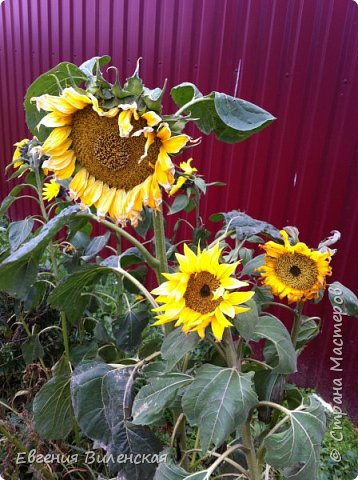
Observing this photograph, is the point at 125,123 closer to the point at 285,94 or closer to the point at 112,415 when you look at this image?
the point at 112,415

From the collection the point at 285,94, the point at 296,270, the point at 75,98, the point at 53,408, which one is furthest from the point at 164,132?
the point at 285,94

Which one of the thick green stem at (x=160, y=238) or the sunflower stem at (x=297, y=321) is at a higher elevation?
the thick green stem at (x=160, y=238)

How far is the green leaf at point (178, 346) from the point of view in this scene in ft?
2.01

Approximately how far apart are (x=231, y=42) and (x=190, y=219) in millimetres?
882

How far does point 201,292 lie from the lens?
2.12 ft

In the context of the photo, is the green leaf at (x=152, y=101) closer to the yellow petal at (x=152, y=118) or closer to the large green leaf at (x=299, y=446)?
the yellow petal at (x=152, y=118)

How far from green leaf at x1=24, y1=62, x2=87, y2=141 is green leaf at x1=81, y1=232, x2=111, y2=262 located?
1.24 feet

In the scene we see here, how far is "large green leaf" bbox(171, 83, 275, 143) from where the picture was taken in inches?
24.2

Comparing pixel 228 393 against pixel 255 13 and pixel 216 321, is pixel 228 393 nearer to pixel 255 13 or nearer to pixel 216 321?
pixel 216 321

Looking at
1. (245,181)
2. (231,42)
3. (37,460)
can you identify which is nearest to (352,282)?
(245,181)

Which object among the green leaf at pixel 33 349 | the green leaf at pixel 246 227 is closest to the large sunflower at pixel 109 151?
the green leaf at pixel 246 227

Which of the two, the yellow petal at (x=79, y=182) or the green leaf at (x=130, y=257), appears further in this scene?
the green leaf at (x=130, y=257)

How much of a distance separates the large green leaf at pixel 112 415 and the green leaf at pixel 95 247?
316 millimetres

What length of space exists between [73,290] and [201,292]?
12.4 inches
